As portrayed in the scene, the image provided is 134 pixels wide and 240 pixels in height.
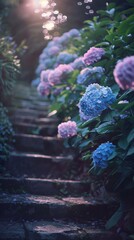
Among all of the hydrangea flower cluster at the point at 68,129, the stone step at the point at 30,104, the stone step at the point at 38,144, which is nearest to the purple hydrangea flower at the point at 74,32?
the stone step at the point at 30,104

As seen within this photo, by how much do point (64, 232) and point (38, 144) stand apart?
182 centimetres

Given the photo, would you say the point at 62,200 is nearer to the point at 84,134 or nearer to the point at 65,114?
the point at 84,134

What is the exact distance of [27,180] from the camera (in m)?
3.01

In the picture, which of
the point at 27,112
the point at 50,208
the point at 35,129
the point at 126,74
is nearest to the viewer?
the point at 126,74

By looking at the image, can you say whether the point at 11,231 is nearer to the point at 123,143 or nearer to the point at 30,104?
the point at 123,143

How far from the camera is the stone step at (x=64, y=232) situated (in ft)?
7.36

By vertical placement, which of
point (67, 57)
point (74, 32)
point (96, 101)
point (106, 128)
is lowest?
point (106, 128)

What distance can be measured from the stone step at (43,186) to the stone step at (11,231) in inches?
19.9

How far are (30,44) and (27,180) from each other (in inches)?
261

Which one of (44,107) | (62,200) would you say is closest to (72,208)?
(62,200)

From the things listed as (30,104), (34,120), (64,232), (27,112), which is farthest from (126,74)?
(30,104)

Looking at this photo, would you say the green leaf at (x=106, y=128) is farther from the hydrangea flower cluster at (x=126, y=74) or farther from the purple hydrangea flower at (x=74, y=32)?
the purple hydrangea flower at (x=74, y=32)

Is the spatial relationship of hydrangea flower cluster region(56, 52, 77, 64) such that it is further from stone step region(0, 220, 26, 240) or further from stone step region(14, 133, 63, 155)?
stone step region(0, 220, 26, 240)

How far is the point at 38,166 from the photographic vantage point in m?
3.55
